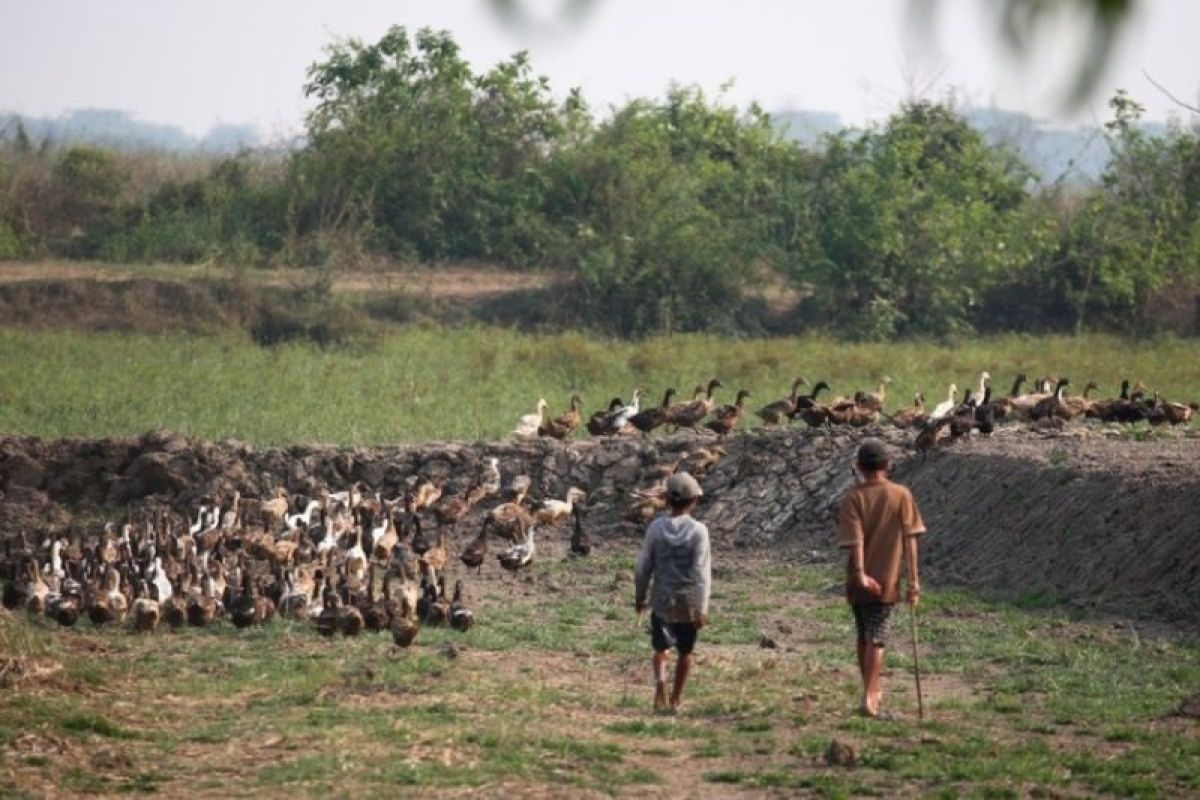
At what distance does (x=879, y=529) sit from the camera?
36.7ft

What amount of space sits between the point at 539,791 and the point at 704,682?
11.2ft

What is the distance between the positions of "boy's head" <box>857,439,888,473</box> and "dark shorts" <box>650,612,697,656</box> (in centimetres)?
125

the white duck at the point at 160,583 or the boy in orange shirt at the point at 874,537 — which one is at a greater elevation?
the boy in orange shirt at the point at 874,537

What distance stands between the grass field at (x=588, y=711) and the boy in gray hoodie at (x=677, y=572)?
1.71ft

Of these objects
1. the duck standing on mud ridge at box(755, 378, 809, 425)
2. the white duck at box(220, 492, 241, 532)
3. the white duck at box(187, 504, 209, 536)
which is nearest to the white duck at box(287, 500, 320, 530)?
the white duck at box(220, 492, 241, 532)

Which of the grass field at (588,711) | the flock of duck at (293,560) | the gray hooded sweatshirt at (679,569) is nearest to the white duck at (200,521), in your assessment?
the flock of duck at (293,560)

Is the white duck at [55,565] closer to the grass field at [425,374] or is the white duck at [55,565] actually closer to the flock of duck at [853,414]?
the grass field at [425,374]

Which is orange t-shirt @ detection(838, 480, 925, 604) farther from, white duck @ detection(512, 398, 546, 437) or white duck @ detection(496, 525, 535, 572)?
white duck @ detection(512, 398, 546, 437)

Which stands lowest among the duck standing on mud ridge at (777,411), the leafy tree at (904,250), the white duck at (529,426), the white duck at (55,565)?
the white duck at (55,565)

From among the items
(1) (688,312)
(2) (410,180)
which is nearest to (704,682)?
(1) (688,312)

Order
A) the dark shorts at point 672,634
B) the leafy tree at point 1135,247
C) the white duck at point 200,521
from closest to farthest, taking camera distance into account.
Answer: the dark shorts at point 672,634 → the white duck at point 200,521 → the leafy tree at point 1135,247

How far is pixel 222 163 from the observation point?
43438 mm

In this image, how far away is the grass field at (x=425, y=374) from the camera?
994 inches

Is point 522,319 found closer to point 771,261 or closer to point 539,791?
point 771,261
